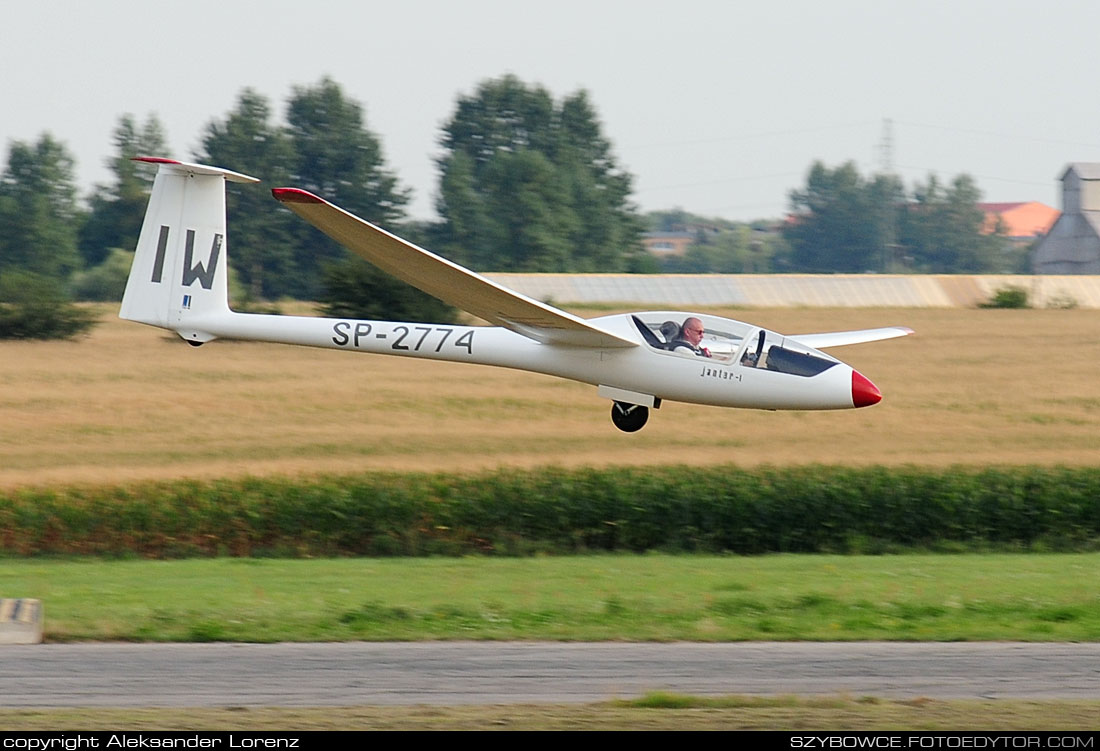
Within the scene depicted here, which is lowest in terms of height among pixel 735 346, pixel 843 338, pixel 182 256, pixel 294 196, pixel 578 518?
pixel 578 518

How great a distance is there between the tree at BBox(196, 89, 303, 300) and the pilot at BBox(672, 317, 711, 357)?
41.9m

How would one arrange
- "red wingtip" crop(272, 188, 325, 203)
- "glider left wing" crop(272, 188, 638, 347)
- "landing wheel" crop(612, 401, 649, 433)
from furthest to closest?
"landing wheel" crop(612, 401, 649, 433) < "glider left wing" crop(272, 188, 638, 347) < "red wingtip" crop(272, 188, 325, 203)

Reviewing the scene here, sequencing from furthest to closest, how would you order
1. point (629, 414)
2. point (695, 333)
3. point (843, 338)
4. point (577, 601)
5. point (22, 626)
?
point (843, 338)
point (629, 414)
point (695, 333)
point (577, 601)
point (22, 626)

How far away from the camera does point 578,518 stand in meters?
25.5

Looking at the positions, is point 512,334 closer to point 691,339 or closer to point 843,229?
point 691,339

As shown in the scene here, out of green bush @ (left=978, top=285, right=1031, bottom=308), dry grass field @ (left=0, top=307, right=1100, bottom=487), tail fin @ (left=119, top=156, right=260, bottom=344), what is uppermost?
green bush @ (left=978, top=285, right=1031, bottom=308)

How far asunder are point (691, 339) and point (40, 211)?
56.5m

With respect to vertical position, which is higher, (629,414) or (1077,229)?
(1077,229)

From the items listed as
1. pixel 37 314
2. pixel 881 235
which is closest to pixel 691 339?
pixel 37 314

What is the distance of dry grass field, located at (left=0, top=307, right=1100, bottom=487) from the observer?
111 feet

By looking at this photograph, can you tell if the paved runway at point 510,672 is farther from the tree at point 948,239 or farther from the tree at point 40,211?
the tree at point 948,239

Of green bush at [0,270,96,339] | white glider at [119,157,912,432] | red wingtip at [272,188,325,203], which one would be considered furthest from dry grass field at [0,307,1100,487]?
red wingtip at [272,188,325,203]

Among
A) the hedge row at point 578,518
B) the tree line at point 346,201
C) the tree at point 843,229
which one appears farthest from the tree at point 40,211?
the tree at point 843,229

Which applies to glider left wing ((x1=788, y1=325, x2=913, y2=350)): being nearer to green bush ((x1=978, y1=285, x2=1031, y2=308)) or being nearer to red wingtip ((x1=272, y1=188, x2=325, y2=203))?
red wingtip ((x1=272, y1=188, x2=325, y2=203))
